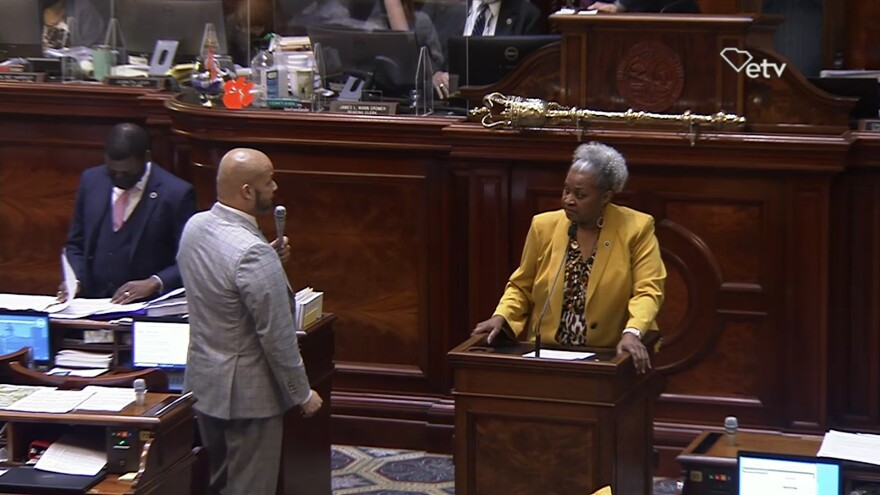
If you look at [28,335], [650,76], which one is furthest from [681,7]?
[28,335]

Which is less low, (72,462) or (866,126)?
(866,126)

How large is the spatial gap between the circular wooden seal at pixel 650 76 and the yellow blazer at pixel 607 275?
1.34 m

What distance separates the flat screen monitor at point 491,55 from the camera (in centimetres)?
720

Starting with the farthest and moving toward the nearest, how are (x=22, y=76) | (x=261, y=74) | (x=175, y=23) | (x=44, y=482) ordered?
1. (x=175, y=23)
2. (x=22, y=76)
3. (x=261, y=74)
4. (x=44, y=482)

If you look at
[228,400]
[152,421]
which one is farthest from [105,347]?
[152,421]

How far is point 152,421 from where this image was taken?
4.85 meters

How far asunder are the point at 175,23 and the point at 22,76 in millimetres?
843

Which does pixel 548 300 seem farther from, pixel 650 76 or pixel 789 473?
pixel 650 76

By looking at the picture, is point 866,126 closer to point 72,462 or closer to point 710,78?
point 710,78

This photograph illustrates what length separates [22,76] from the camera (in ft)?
27.2

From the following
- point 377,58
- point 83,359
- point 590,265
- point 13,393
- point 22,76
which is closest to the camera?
point 13,393

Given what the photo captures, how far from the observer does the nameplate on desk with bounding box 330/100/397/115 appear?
740 cm

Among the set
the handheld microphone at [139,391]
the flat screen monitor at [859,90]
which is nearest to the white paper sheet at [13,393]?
the handheld microphone at [139,391]

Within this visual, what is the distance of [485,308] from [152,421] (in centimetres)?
251
